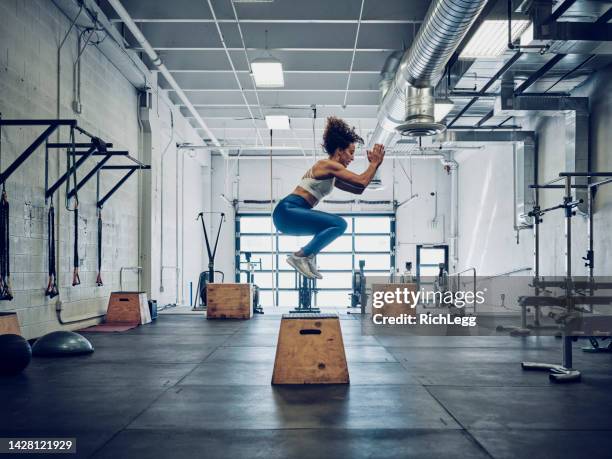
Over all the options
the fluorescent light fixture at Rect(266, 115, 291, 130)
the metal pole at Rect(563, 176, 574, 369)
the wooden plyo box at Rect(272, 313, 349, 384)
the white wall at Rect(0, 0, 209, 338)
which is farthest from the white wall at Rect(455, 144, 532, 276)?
the wooden plyo box at Rect(272, 313, 349, 384)

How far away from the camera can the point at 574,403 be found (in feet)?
11.1

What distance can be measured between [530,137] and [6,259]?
368 inches

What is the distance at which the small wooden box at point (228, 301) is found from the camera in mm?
9484

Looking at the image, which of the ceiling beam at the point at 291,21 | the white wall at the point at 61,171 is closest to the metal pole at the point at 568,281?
the ceiling beam at the point at 291,21

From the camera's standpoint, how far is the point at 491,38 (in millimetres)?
6367

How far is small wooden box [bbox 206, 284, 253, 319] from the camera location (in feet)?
31.1

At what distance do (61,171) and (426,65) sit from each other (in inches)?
182

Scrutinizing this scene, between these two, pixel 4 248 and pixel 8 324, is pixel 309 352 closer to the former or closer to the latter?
pixel 8 324

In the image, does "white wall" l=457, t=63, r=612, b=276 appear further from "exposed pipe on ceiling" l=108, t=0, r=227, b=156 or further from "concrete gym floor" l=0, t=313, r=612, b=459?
"exposed pipe on ceiling" l=108, t=0, r=227, b=156

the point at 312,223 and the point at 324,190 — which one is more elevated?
the point at 324,190

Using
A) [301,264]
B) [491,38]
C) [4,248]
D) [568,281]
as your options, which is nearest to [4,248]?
[4,248]

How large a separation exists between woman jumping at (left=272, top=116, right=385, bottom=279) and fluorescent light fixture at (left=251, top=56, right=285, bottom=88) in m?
4.43

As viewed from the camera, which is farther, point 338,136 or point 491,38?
point 491,38

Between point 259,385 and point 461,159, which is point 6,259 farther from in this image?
point 461,159
